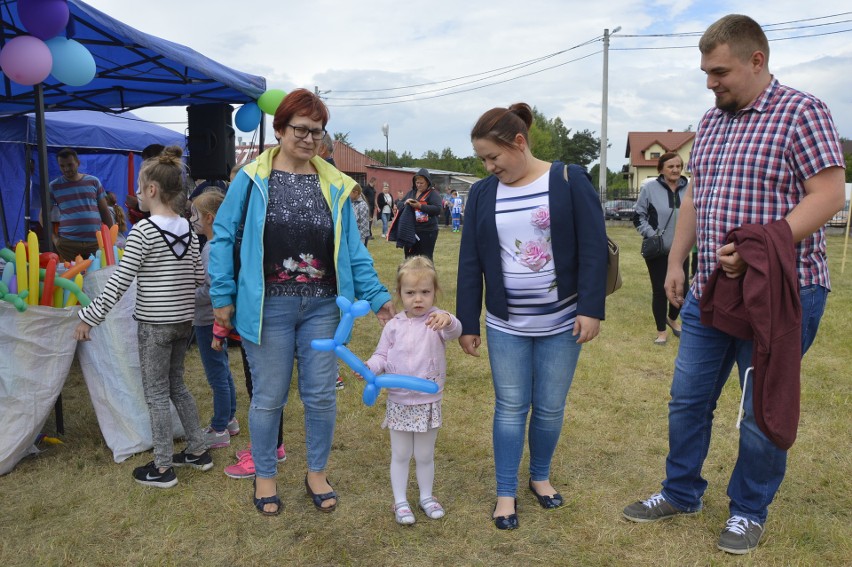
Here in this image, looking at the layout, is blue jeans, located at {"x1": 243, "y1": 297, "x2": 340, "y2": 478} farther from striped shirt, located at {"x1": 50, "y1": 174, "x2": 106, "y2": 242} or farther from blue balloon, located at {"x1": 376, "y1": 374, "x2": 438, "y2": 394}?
striped shirt, located at {"x1": 50, "y1": 174, "x2": 106, "y2": 242}

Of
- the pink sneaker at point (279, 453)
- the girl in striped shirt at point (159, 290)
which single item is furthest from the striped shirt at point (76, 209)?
the pink sneaker at point (279, 453)

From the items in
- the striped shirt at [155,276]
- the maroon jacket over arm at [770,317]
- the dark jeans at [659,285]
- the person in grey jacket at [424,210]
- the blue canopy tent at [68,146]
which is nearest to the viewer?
the maroon jacket over arm at [770,317]

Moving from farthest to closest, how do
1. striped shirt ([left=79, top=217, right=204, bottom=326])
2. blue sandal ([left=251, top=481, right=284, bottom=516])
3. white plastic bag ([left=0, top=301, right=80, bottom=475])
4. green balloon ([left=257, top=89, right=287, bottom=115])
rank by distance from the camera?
green balloon ([left=257, top=89, right=287, bottom=115])
white plastic bag ([left=0, top=301, right=80, bottom=475])
striped shirt ([left=79, top=217, right=204, bottom=326])
blue sandal ([left=251, top=481, right=284, bottom=516])

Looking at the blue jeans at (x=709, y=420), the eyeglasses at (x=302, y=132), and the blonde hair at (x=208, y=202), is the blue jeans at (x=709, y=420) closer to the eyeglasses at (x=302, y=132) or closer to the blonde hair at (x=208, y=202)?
the eyeglasses at (x=302, y=132)

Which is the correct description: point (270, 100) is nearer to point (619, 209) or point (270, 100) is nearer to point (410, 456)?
point (410, 456)

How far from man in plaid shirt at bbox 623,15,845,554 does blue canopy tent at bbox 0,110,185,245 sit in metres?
7.48

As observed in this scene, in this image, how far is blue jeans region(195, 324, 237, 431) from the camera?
11.1 ft

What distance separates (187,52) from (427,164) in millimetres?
61353

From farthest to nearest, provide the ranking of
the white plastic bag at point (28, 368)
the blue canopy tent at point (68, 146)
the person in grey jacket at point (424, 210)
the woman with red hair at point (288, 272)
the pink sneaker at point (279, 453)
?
the blue canopy tent at point (68, 146)
the person in grey jacket at point (424, 210)
the pink sneaker at point (279, 453)
the white plastic bag at point (28, 368)
the woman with red hair at point (288, 272)

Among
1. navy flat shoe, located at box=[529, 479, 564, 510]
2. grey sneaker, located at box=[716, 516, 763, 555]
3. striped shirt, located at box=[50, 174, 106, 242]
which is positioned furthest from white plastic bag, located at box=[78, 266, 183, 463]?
striped shirt, located at box=[50, 174, 106, 242]

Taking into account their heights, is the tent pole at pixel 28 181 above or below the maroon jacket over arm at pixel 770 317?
above

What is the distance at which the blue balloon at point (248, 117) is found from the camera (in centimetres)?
617

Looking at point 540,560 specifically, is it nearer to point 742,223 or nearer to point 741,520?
→ point 741,520

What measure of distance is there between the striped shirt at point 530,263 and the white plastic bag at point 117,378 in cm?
205
